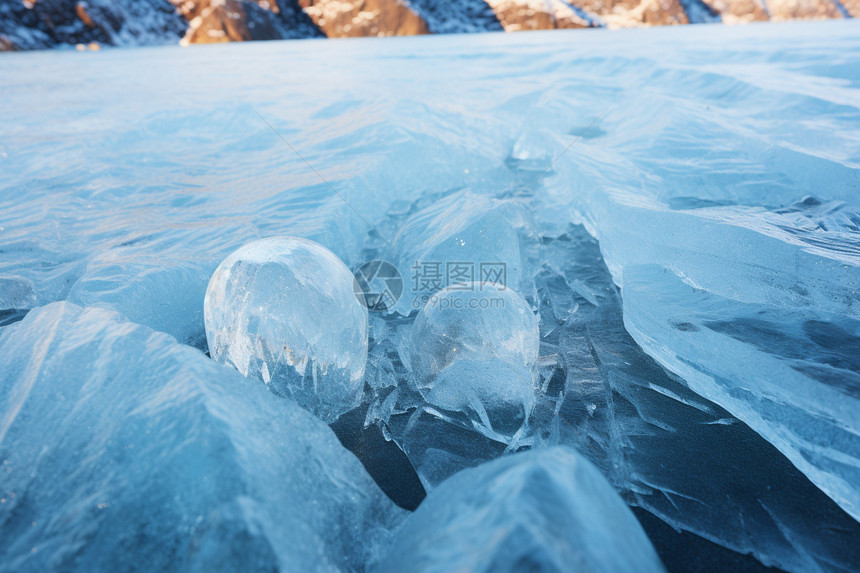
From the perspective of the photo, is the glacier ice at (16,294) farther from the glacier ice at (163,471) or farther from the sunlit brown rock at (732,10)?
the sunlit brown rock at (732,10)

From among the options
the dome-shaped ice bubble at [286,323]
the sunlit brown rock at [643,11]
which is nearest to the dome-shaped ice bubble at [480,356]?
the dome-shaped ice bubble at [286,323]

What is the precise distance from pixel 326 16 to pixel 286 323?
58827 mm

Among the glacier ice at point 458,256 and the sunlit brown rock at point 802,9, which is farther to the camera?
the sunlit brown rock at point 802,9

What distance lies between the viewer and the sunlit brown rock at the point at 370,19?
50031 millimetres

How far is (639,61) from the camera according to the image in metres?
6.35

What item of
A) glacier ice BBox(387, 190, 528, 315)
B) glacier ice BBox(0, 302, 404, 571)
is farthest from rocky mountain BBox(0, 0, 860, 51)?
glacier ice BBox(0, 302, 404, 571)

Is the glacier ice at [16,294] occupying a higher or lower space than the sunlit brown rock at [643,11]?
higher

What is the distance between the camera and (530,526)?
0.60m

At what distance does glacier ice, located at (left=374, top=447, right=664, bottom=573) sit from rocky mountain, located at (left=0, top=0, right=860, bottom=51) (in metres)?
41.8

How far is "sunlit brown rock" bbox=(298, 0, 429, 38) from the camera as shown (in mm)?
50031

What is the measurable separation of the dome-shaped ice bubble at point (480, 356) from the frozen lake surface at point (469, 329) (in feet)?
0.04

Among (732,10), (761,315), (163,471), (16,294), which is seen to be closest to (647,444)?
(761,315)

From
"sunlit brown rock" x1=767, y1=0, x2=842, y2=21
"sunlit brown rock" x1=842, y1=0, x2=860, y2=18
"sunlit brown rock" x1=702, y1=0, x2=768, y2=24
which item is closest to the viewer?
"sunlit brown rock" x1=767, y1=0, x2=842, y2=21

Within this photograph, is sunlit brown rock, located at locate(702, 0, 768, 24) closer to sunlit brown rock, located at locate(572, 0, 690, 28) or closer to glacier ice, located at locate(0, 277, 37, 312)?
sunlit brown rock, located at locate(572, 0, 690, 28)
